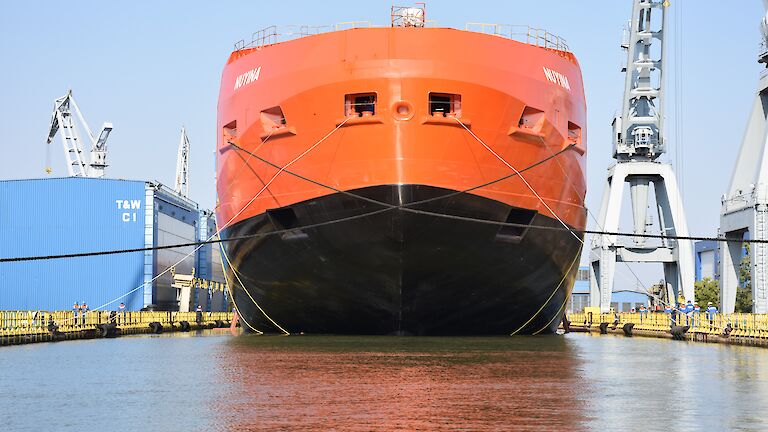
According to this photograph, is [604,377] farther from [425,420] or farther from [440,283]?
[440,283]

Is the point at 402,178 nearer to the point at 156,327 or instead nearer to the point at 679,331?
A: the point at 679,331

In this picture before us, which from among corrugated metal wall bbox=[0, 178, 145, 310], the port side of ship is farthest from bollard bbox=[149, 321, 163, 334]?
corrugated metal wall bbox=[0, 178, 145, 310]

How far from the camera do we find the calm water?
31.2 feet

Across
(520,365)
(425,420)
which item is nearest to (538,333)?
(520,365)

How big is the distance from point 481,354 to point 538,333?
988 centimetres

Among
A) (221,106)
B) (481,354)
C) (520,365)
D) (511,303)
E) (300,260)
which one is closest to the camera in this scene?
(520,365)

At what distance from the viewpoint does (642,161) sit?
154ft

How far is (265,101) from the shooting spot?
24.2 meters

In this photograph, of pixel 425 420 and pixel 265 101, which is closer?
pixel 425 420

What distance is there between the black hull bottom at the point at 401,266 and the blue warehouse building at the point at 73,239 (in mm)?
21995

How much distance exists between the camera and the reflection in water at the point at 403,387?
31.2 feet

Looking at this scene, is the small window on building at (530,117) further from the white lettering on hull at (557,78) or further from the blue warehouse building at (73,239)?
the blue warehouse building at (73,239)

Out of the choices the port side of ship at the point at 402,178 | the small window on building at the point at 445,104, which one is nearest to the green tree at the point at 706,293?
the port side of ship at the point at 402,178

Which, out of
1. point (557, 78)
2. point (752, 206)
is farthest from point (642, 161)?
point (557, 78)
